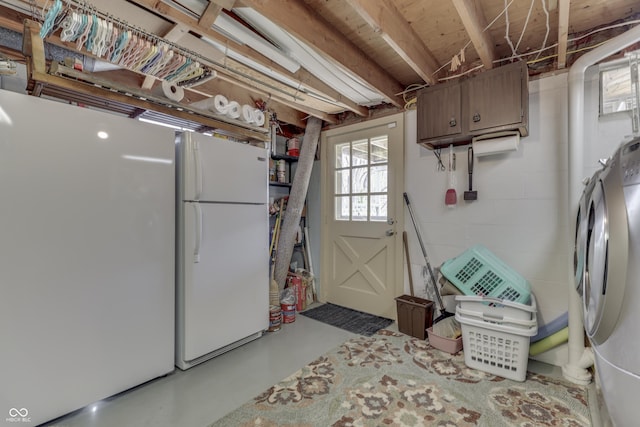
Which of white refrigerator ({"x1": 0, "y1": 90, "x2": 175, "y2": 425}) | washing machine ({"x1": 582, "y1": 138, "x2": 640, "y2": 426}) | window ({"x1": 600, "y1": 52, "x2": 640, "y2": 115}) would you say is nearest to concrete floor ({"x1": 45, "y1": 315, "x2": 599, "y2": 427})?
white refrigerator ({"x1": 0, "y1": 90, "x2": 175, "y2": 425})

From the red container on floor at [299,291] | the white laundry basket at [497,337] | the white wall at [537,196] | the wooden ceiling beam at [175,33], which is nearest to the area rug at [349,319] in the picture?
the red container on floor at [299,291]

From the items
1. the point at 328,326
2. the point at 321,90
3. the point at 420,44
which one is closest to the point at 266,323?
the point at 328,326

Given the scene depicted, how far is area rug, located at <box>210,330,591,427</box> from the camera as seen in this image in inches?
62.7

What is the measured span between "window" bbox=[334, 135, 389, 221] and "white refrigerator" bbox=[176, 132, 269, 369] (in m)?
1.18

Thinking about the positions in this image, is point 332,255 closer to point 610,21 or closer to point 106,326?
point 106,326

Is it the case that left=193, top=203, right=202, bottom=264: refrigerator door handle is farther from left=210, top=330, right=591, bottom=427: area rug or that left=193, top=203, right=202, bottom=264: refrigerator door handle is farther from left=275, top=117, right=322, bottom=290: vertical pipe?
left=275, top=117, right=322, bottom=290: vertical pipe

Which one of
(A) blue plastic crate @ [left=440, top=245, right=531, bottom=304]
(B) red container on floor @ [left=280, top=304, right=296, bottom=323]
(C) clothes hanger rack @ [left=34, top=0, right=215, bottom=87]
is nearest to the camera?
(C) clothes hanger rack @ [left=34, top=0, right=215, bottom=87]

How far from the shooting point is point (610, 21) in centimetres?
195

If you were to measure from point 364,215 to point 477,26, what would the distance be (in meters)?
2.03

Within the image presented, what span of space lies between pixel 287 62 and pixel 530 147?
2.06 m

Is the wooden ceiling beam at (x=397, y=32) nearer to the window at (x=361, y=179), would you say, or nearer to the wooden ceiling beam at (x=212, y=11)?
the wooden ceiling beam at (x=212, y=11)

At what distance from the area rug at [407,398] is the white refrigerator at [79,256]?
0.82 metres

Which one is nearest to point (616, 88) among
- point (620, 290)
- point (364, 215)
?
point (620, 290)

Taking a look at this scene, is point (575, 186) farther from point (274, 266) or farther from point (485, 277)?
point (274, 266)
